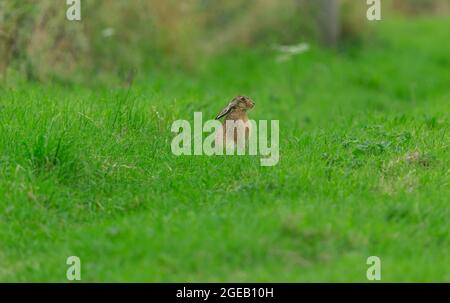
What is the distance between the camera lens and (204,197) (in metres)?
6.86

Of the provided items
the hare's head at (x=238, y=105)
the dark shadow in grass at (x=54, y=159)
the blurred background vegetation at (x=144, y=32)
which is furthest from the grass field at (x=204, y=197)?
the blurred background vegetation at (x=144, y=32)

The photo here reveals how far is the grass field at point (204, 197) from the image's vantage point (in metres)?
5.93

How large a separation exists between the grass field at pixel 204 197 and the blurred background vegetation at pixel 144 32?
2197 mm

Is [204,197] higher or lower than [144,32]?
lower

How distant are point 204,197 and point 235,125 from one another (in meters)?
1.00

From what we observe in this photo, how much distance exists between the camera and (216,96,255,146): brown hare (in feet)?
25.0

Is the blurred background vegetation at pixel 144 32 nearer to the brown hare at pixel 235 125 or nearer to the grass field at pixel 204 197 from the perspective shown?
the grass field at pixel 204 197

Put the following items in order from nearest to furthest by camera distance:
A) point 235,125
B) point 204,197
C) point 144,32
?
point 204,197 < point 235,125 < point 144,32

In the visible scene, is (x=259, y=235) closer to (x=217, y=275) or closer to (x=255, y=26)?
(x=217, y=275)

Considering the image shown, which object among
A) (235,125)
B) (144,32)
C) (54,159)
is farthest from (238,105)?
(144,32)

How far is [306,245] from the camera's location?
236 inches

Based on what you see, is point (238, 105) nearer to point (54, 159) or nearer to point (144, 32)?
point (54, 159)

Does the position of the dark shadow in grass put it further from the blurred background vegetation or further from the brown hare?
the blurred background vegetation

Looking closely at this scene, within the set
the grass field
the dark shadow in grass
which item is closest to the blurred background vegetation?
the grass field
